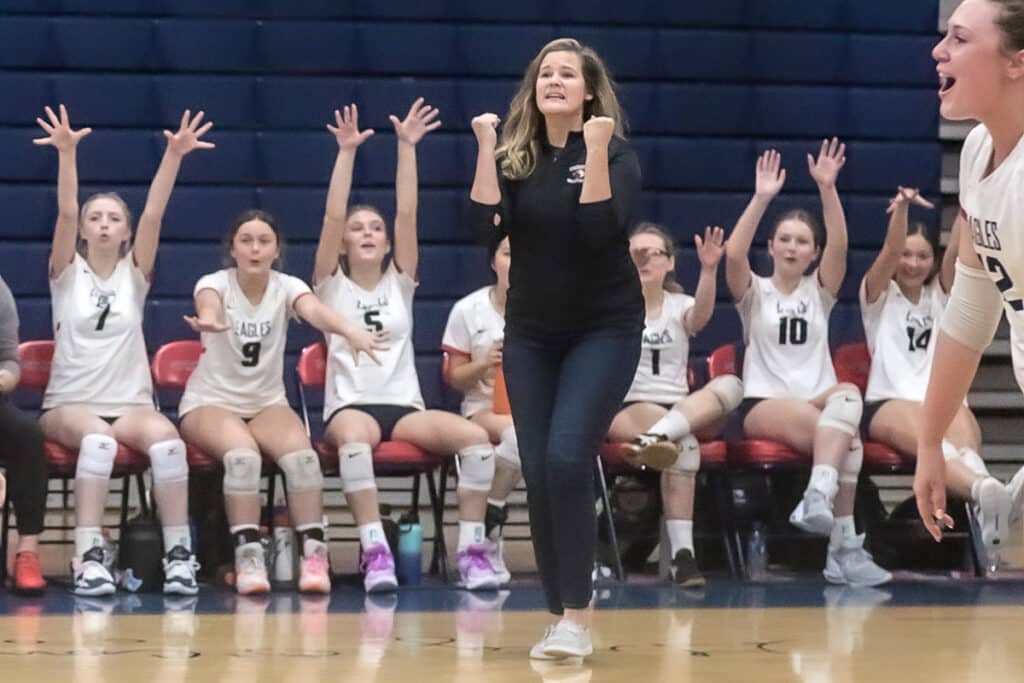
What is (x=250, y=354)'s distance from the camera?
5.93 m

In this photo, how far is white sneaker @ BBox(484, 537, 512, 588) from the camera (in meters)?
5.80

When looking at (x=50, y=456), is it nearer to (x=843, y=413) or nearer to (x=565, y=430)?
(x=565, y=430)

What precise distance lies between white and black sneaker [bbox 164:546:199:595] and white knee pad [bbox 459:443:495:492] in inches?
41.2

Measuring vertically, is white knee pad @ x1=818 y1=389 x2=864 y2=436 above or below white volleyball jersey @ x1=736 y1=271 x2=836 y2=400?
below

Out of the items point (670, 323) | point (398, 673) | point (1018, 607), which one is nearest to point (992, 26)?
point (398, 673)

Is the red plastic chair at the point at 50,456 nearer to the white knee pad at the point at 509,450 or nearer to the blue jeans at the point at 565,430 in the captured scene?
the white knee pad at the point at 509,450

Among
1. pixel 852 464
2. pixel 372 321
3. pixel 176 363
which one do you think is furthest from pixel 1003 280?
pixel 176 363

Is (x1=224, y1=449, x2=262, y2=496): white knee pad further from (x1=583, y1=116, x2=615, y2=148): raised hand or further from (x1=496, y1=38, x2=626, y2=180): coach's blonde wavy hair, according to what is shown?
(x1=583, y1=116, x2=615, y2=148): raised hand

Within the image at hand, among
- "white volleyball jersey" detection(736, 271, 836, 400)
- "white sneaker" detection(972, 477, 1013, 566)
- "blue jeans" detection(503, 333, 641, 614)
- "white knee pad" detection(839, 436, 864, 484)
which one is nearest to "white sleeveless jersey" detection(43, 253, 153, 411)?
"blue jeans" detection(503, 333, 641, 614)

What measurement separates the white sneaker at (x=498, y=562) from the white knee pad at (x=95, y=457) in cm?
143

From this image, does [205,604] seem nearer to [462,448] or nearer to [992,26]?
[462,448]

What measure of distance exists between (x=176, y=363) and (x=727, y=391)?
2199 millimetres

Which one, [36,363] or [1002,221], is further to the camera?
[36,363]

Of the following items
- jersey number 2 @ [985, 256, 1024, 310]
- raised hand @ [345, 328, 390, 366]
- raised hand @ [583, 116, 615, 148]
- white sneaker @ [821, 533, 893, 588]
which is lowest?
white sneaker @ [821, 533, 893, 588]
